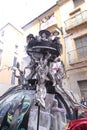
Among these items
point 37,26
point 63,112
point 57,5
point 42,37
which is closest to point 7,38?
point 37,26

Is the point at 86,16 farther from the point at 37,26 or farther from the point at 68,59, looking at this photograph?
the point at 37,26

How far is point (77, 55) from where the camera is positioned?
1050cm

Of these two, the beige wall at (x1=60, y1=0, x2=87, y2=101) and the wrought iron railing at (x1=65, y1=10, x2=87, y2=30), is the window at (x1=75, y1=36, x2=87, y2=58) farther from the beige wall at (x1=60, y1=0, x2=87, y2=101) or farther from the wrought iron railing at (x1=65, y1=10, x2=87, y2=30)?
the wrought iron railing at (x1=65, y1=10, x2=87, y2=30)

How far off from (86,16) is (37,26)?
590 centimetres

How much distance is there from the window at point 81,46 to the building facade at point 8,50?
8958 mm

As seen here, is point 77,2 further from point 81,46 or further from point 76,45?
point 81,46

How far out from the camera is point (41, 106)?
3.11 m

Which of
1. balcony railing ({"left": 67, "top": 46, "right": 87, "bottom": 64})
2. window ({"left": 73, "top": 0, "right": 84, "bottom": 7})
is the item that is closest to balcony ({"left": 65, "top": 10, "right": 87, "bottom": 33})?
window ({"left": 73, "top": 0, "right": 84, "bottom": 7})

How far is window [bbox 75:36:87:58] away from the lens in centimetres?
1034

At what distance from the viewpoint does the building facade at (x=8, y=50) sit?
61.0 ft

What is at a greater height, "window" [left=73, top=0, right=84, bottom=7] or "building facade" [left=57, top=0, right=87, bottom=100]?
"window" [left=73, top=0, right=84, bottom=7]

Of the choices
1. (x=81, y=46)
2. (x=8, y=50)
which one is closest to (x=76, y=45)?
(x=81, y=46)

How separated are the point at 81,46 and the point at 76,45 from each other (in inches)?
18.2

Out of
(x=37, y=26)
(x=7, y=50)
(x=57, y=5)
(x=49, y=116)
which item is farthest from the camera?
(x=7, y=50)
